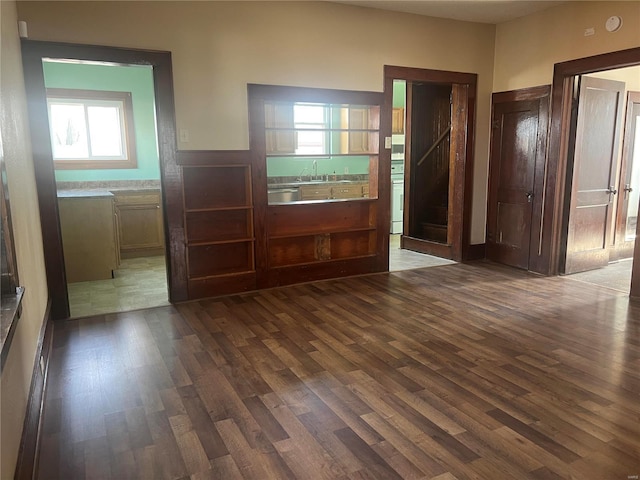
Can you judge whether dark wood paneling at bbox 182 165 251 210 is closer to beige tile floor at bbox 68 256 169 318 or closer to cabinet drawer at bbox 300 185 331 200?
beige tile floor at bbox 68 256 169 318

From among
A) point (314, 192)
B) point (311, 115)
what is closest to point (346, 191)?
point (314, 192)

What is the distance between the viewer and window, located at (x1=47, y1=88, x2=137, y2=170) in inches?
249

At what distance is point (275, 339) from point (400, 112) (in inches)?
248

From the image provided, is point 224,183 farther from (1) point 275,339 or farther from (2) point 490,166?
(2) point 490,166

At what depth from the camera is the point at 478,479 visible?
6.39 feet

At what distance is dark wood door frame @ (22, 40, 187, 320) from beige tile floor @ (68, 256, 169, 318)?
27 cm

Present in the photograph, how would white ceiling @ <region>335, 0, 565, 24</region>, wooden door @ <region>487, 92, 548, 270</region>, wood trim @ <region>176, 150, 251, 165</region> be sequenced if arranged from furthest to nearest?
wooden door @ <region>487, 92, 548, 270</region> < white ceiling @ <region>335, 0, 565, 24</region> < wood trim @ <region>176, 150, 251, 165</region>

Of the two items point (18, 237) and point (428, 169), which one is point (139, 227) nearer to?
point (18, 237)

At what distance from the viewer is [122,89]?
6.54 metres

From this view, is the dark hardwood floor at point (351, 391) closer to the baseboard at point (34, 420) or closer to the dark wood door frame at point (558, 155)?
the baseboard at point (34, 420)

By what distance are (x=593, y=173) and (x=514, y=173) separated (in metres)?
0.84

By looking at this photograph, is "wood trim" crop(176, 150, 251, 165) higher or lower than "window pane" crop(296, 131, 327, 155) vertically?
lower

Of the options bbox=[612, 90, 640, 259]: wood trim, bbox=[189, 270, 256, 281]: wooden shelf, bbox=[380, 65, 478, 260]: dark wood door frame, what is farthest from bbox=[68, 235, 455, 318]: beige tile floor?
bbox=[612, 90, 640, 259]: wood trim

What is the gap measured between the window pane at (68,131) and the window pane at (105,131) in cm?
11
